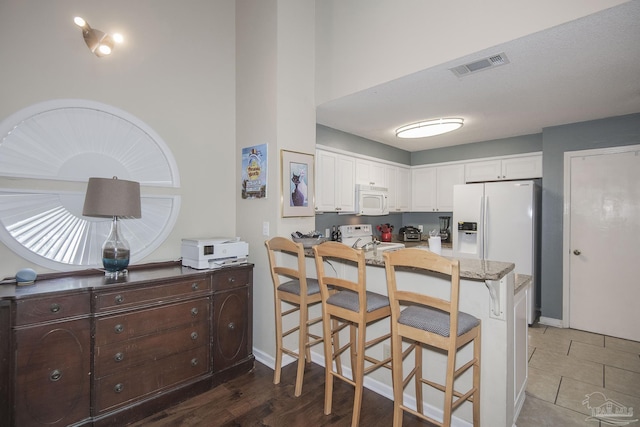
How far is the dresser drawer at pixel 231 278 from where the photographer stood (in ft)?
8.17

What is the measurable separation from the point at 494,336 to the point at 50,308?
100 inches

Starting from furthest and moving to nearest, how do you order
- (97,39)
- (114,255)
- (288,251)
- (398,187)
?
(398,187) → (288,251) → (97,39) → (114,255)

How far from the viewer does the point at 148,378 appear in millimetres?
2111

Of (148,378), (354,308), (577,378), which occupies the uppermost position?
(354,308)

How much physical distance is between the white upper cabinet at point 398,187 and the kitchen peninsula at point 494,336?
2964 mm

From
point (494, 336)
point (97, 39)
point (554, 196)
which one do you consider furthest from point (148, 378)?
point (554, 196)

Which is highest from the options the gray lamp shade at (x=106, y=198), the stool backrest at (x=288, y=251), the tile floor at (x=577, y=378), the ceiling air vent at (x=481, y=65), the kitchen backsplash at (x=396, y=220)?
the ceiling air vent at (x=481, y=65)

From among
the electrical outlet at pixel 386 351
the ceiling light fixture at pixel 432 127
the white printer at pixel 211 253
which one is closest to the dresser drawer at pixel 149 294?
the white printer at pixel 211 253

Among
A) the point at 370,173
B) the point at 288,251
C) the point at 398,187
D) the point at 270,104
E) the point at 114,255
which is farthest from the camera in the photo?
the point at 398,187

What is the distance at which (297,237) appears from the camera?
277cm

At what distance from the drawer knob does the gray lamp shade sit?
0.94 m

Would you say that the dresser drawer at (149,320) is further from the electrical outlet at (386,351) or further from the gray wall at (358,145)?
the gray wall at (358,145)

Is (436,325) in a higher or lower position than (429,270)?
lower

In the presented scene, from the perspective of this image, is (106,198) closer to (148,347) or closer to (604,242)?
(148,347)
